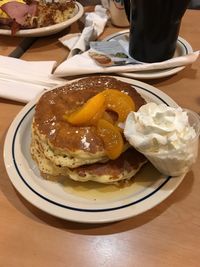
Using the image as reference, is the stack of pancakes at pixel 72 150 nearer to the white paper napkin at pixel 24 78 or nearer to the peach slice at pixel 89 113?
the peach slice at pixel 89 113

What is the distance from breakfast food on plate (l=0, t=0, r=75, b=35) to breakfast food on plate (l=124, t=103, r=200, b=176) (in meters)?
0.76

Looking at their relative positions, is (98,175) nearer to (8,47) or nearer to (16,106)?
(16,106)

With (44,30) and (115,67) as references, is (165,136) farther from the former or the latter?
(44,30)

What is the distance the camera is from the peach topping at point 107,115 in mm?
727

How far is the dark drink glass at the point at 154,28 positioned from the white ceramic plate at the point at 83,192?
0.45 m

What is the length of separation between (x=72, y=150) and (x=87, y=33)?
67 cm

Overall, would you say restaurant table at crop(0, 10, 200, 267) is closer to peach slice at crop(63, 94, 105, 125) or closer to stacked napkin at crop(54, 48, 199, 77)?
peach slice at crop(63, 94, 105, 125)

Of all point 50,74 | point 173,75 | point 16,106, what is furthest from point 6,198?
point 173,75

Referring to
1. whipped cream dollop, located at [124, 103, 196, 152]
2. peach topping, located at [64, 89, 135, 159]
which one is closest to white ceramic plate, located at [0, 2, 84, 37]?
peach topping, located at [64, 89, 135, 159]

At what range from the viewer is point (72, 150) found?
0.73m

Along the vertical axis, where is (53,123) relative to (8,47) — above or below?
above

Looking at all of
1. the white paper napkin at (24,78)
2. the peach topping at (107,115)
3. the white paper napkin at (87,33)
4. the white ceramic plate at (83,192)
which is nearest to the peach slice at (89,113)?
the peach topping at (107,115)

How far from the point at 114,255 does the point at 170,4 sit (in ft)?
2.26

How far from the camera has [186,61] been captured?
1.07 m
